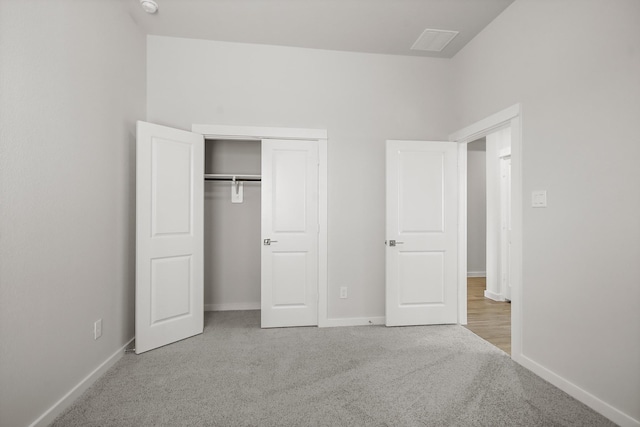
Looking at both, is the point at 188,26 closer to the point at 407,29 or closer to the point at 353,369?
the point at 407,29

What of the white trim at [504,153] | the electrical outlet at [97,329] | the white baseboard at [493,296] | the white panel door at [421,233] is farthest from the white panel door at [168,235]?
the white trim at [504,153]

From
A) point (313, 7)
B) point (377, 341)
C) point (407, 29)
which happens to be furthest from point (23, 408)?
point (407, 29)

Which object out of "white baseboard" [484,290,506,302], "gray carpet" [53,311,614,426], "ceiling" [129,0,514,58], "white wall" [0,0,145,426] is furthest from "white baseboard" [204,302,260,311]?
"white baseboard" [484,290,506,302]


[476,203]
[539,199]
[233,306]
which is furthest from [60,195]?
[476,203]

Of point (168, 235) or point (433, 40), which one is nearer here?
point (168, 235)

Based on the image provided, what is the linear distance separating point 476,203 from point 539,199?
14.3 ft

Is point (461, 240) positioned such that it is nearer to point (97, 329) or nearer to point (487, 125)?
point (487, 125)

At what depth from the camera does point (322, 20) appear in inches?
114

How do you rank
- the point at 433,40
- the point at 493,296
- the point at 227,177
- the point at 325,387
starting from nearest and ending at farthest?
the point at 325,387, the point at 433,40, the point at 227,177, the point at 493,296

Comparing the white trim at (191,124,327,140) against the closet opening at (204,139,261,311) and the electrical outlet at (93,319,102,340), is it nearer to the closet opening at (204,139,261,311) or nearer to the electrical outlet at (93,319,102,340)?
the closet opening at (204,139,261,311)

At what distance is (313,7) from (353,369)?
3019mm

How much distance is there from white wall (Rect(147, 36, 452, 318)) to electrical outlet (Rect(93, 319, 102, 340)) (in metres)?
1.94

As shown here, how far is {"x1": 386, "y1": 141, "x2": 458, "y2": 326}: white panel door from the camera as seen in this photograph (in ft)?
10.9

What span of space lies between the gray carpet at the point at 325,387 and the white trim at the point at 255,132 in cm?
205
